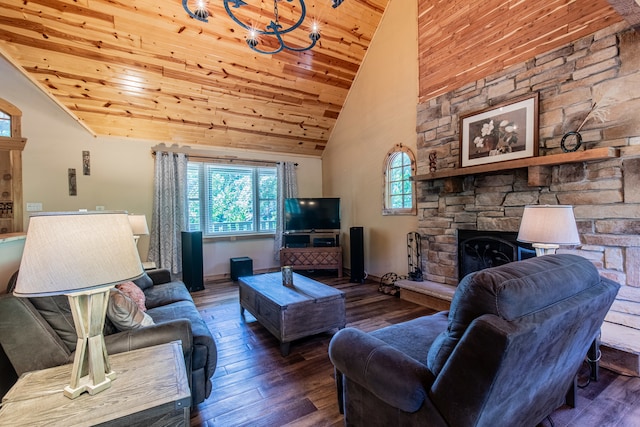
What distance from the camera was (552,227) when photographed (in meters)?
1.90

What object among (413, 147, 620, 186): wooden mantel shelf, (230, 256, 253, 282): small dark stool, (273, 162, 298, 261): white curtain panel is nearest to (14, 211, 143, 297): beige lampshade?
(413, 147, 620, 186): wooden mantel shelf

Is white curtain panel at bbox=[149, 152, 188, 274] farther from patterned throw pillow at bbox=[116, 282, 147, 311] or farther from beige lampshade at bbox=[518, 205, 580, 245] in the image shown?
beige lampshade at bbox=[518, 205, 580, 245]

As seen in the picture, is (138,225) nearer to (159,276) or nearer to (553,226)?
(159,276)

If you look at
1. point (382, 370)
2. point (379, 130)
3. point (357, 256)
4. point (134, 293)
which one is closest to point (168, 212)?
point (134, 293)

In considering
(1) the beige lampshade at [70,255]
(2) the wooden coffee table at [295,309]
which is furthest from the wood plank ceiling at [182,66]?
(1) the beige lampshade at [70,255]

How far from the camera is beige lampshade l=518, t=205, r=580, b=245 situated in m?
1.88

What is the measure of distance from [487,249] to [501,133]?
1.28 m

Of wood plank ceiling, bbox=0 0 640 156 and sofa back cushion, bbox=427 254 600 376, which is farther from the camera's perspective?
wood plank ceiling, bbox=0 0 640 156

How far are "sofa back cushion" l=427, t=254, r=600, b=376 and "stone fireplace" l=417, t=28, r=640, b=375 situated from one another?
1.61m

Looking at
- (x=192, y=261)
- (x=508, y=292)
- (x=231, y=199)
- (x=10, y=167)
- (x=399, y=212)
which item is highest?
(x=10, y=167)

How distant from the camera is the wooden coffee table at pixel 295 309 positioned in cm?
246

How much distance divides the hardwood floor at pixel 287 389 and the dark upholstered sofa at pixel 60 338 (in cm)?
24

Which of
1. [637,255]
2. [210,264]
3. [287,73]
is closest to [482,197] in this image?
[637,255]

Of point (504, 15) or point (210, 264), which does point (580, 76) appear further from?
point (210, 264)
